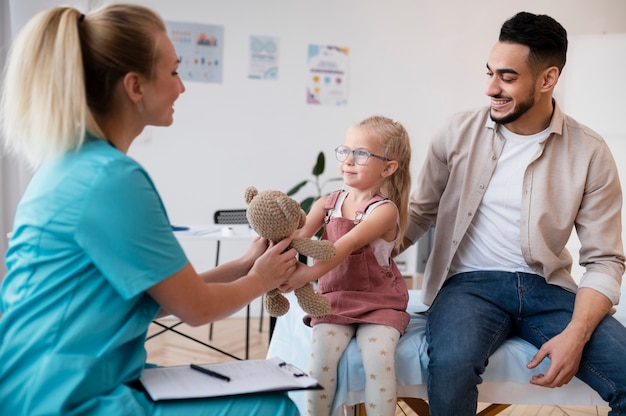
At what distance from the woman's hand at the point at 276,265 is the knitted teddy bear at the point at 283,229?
0.10 feet

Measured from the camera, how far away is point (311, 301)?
1.74 metres

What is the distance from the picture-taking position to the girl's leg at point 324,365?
1763 mm

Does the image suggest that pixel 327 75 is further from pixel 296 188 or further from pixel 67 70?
pixel 67 70

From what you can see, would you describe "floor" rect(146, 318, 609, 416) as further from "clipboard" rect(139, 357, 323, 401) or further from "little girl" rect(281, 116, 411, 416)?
"clipboard" rect(139, 357, 323, 401)

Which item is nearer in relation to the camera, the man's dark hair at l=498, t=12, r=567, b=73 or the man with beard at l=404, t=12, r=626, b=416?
the man with beard at l=404, t=12, r=626, b=416

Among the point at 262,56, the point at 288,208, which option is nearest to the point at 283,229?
the point at 288,208

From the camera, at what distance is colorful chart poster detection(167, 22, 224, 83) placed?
466 centimetres

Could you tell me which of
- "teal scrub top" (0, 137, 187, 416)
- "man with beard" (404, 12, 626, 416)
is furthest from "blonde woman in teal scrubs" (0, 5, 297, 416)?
"man with beard" (404, 12, 626, 416)

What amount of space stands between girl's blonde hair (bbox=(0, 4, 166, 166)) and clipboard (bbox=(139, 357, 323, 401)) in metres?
0.50

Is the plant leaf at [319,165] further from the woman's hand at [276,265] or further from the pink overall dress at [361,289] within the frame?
the woman's hand at [276,265]

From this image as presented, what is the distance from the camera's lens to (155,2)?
4570 mm

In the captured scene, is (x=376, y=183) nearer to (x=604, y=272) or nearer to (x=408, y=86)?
(x=604, y=272)

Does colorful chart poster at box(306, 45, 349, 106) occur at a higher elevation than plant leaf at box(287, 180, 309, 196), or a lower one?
higher

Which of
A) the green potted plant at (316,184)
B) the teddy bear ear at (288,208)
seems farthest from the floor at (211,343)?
the teddy bear ear at (288,208)
